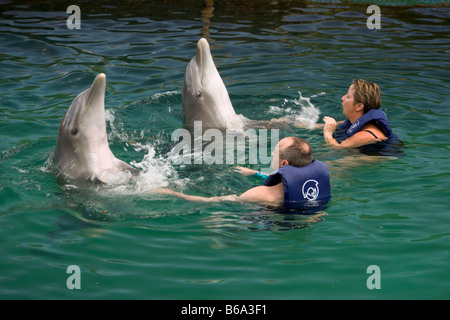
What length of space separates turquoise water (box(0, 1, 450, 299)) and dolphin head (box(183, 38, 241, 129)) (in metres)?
0.52

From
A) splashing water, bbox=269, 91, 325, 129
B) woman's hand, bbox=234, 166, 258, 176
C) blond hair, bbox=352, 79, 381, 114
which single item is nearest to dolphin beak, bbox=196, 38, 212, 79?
woman's hand, bbox=234, 166, 258, 176

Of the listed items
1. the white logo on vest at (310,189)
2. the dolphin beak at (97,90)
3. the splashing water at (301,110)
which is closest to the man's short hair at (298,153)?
the white logo on vest at (310,189)

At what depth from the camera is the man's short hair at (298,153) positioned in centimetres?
564

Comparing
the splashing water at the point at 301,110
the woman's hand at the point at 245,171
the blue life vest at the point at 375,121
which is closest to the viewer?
the woman's hand at the point at 245,171

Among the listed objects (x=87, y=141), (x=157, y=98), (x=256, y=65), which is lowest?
(x=87, y=141)

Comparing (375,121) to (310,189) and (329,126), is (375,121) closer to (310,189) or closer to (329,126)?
(329,126)

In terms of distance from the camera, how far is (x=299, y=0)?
15727 mm

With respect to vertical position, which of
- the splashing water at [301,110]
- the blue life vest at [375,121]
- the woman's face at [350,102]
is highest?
the splashing water at [301,110]

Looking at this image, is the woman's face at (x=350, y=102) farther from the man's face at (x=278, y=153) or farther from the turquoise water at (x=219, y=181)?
the man's face at (x=278, y=153)

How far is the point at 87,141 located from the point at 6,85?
4645 millimetres

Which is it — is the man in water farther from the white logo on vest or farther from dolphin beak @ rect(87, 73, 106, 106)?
dolphin beak @ rect(87, 73, 106, 106)

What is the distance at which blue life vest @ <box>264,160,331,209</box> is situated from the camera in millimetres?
5574
